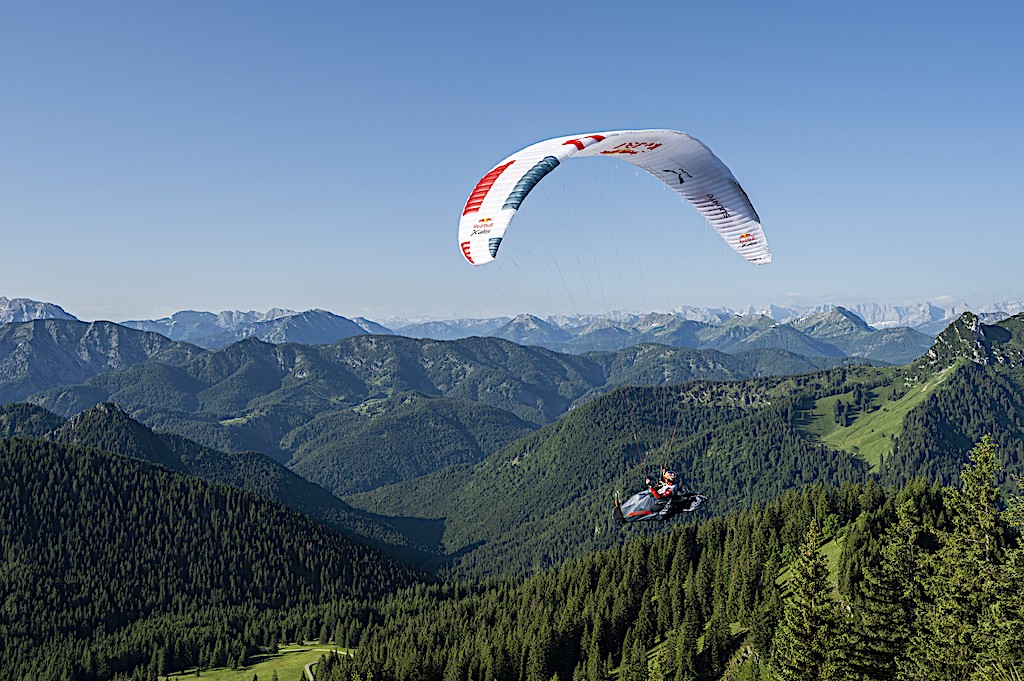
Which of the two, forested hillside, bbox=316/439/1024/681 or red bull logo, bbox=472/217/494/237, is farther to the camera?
forested hillside, bbox=316/439/1024/681

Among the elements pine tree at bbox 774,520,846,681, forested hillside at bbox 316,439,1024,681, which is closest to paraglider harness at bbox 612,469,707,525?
pine tree at bbox 774,520,846,681

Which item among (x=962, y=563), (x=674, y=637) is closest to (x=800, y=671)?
(x=962, y=563)

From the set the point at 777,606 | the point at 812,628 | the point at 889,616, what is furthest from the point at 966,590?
the point at 777,606

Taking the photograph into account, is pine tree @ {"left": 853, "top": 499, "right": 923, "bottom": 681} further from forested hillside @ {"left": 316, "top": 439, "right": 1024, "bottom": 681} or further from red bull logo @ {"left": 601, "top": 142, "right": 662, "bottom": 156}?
red bull logo @ {"left": 601, "top": 142, "right": 662, "bottom": 156}

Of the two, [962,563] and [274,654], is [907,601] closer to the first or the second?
[962,563]

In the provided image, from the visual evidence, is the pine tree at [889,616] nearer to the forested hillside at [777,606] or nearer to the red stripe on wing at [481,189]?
the forested hillside at [777,606]

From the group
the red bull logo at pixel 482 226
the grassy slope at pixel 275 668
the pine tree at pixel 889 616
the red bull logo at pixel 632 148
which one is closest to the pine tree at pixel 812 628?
the pine tree at pixel 889 616
